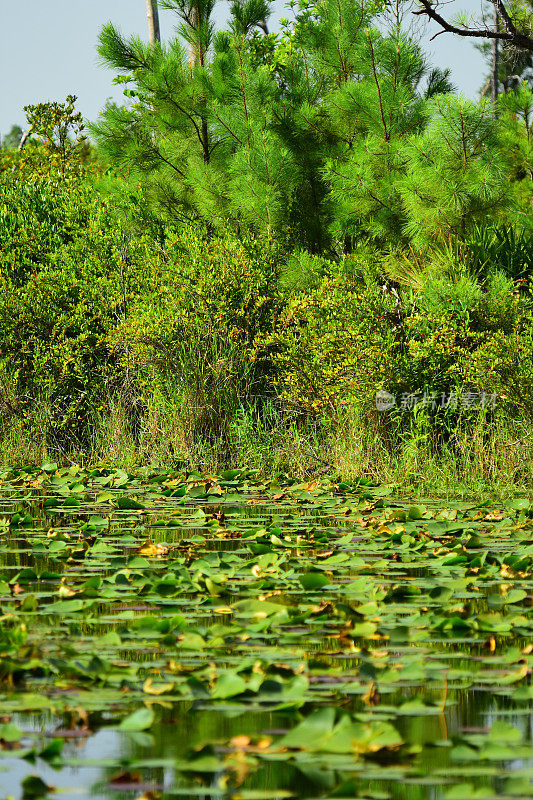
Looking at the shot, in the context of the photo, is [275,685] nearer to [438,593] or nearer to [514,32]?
[438,593]

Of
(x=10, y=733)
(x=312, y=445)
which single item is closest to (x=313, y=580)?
(x=10, y=733)

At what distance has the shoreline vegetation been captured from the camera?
10.2m

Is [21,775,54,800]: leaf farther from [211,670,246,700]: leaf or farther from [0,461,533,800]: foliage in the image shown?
[211,670,246,700]: leaf

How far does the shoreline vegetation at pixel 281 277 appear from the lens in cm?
1016

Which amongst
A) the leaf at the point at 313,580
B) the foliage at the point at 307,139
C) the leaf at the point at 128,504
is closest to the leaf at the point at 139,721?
the leaf at the point at 313,580

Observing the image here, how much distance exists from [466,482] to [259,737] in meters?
6.58

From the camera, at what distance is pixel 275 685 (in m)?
3.42

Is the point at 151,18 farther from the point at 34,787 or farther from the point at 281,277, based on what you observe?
the point at 34,787

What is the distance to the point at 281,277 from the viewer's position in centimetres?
1174

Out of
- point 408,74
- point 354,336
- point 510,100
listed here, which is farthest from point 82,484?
point 510,100

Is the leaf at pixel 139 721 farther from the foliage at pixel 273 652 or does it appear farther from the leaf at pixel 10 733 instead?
the leaf at pixel 10 733

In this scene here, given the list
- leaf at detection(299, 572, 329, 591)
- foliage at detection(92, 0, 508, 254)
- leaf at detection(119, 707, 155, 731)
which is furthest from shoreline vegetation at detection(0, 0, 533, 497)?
leaf at detection(119, 707, 155, 731)

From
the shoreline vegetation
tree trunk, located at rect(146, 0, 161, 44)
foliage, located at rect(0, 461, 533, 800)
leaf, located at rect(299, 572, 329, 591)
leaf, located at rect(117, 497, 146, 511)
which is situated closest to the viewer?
foliage, located at rect(0, 461, 533, 800)

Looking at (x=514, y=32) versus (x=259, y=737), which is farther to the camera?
(x=514, y=32)
